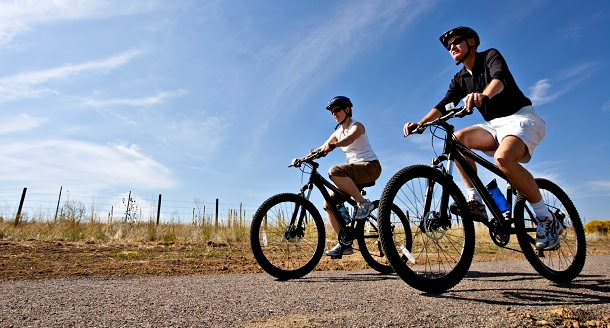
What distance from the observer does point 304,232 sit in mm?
4598

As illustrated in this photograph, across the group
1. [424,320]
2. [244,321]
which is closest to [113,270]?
[244,321]

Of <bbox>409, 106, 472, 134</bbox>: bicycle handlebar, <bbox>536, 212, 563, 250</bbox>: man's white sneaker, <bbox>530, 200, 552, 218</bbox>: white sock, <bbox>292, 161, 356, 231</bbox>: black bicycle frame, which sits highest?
<bbox>409, 106, 472, 134</bbox>: bicycle handlebar

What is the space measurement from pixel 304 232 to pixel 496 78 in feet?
8.42

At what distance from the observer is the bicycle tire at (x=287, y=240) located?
4.25m

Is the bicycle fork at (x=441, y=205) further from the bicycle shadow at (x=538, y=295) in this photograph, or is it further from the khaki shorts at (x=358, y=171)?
the khaki shorts at (x=358, y=171)

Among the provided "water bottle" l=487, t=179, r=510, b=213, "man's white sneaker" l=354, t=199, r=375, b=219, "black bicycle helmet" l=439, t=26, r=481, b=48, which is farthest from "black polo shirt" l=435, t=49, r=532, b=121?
"man's white sneaker" l=354, t=199, r=375, b=219

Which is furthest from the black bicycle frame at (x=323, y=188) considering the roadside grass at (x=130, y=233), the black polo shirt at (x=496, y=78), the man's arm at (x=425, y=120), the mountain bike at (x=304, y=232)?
the roadside grass at (x=130, y=233)

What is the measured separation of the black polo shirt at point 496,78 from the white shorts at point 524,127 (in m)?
0.08

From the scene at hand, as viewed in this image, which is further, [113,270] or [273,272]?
[113,270]

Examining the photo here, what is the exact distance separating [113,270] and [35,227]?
8.70 meters

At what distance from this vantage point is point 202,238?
10289mm

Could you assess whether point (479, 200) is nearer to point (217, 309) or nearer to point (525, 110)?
point (525, 110)

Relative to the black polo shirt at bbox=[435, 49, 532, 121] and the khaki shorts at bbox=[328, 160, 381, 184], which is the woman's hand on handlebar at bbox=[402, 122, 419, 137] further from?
the khaki shorts at bbox=[328, 160, 381, 184]

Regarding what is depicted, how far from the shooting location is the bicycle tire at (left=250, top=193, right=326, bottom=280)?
4.25m
